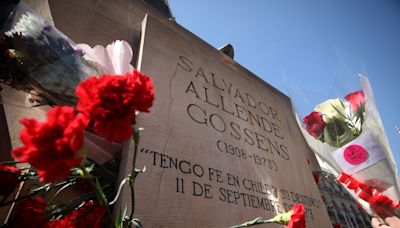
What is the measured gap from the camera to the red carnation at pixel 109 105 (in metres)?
0.67

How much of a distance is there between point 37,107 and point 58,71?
31 centimetres

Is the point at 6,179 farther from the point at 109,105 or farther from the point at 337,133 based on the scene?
the point at 337,133

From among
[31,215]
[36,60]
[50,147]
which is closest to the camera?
[50,147]

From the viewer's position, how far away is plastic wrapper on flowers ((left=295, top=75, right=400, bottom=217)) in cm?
218

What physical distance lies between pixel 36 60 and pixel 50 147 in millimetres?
839

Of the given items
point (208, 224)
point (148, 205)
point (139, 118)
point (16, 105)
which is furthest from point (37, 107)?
point (208, 224)

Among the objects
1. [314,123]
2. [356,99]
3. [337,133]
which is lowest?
[337,133]

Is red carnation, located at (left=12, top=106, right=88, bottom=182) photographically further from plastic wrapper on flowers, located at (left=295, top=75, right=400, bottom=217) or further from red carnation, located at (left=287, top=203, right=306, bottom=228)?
plastic wrapper on flowers, located at (left=295, top=75, right=400, bottom=217)

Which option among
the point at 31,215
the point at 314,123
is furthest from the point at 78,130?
the point at 314,123

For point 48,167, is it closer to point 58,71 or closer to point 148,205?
point 148,205

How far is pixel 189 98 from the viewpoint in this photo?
6.08ft

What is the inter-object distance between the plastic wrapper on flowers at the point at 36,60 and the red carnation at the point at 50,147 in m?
0.72

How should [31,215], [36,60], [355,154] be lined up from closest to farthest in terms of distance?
1. [31,215]
2. [36,60]
3. [355,154]

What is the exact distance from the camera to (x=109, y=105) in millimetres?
681
